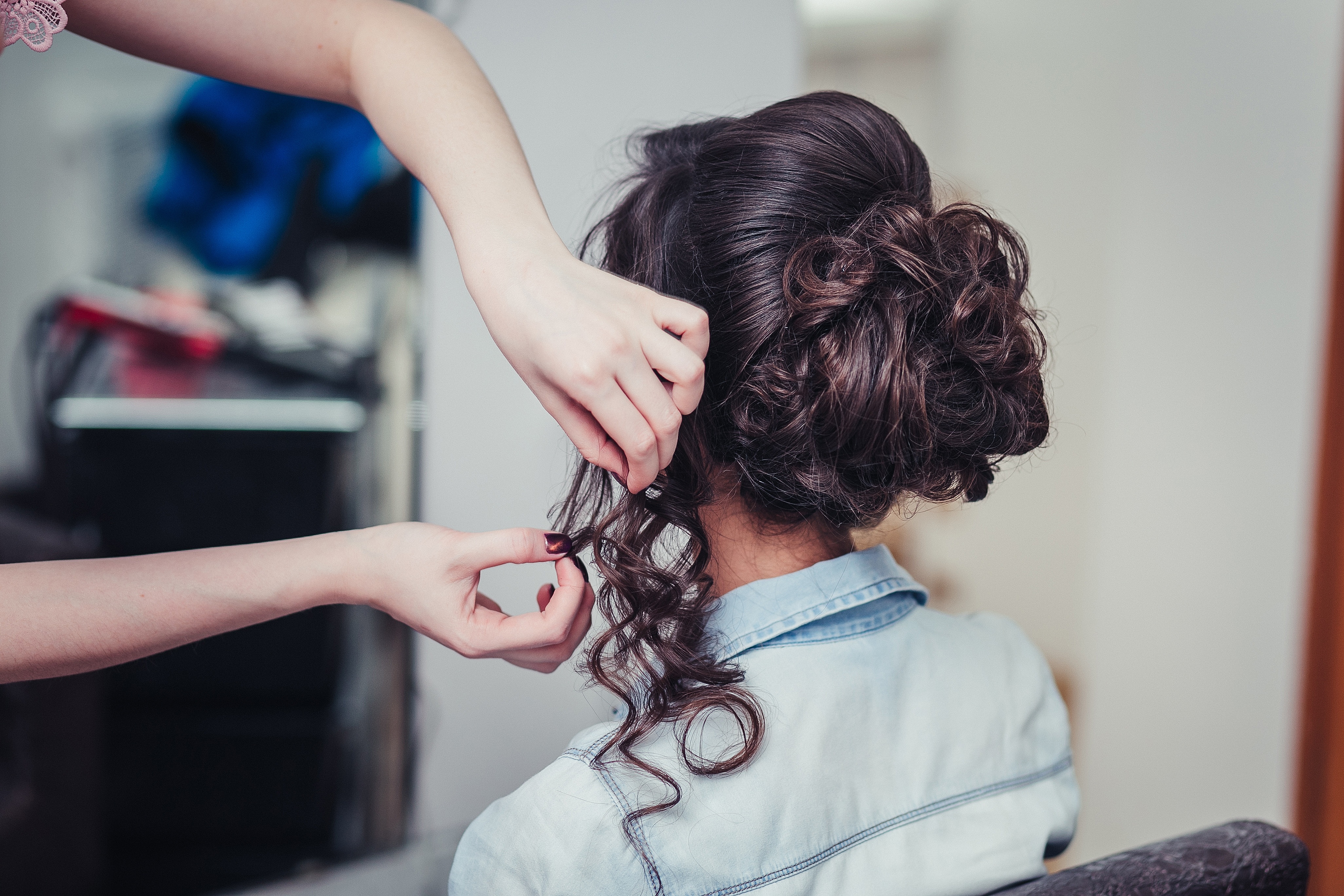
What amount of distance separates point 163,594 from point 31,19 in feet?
1.25

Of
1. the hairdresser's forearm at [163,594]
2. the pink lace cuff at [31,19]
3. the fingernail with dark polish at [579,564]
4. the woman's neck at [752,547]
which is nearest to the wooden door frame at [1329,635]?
the woman's neck at [752,547]

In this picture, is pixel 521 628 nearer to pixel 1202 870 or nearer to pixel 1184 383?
pixel 1202 870

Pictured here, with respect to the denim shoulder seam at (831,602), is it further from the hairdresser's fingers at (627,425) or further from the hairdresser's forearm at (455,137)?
the hairdresser's forearm at (455,137)

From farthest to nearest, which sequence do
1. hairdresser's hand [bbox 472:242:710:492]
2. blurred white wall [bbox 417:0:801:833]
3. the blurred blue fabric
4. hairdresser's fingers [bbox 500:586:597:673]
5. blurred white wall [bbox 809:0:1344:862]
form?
blurred white wall [bbox 809:0:1344:862] < the blurred blue fabric < blurred white wall [bbox 417:0:801:833] < hairdresser's fingers [bbox 500:586:597:673] < hairdresser's hand [bbox 472:242:710:492]

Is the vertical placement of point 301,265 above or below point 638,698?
above

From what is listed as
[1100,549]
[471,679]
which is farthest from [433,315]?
[1100,549]

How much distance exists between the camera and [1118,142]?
1741mm

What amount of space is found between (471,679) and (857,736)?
2.28ft

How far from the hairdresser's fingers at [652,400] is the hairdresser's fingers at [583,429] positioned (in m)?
0.03

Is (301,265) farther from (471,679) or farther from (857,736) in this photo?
(857,736)

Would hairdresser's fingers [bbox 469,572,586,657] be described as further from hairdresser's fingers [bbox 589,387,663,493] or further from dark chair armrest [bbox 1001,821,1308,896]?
dark chair armrest [bbox 1001,821,1308,896]

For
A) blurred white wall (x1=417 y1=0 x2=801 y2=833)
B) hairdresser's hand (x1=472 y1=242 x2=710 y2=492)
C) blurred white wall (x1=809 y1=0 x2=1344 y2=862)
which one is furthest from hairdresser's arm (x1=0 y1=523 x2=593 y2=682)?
blurred white wall (x1=809 y1=0 x2=1344 y2=862)

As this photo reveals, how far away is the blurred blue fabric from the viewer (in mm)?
1314

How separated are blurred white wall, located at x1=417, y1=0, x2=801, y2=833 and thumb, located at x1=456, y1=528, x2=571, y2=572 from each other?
552 mm
